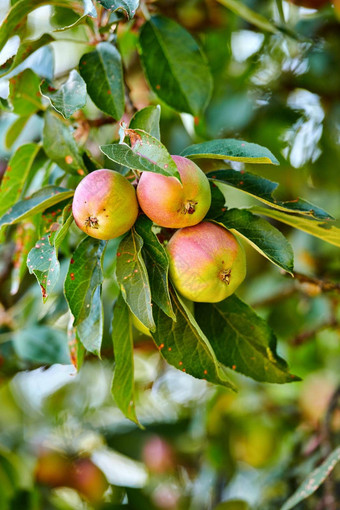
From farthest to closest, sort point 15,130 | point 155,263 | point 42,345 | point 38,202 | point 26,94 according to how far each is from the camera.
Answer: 1. point 42,345
2. point 15,130
3. point 26,94
4. point 38,202
5. point 155,263

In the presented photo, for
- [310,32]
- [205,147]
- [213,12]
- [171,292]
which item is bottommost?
[310,32]

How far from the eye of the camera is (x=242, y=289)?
207 cm

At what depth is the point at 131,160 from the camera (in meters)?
0.70

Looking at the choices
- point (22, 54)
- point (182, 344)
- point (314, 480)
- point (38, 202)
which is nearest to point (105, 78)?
point (22, 54)

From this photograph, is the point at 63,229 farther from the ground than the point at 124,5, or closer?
closer

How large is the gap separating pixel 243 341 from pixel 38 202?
0.39 metres

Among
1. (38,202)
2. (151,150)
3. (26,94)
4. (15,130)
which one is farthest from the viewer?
(15,130)

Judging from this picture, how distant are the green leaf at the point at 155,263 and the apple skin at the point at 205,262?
3cm

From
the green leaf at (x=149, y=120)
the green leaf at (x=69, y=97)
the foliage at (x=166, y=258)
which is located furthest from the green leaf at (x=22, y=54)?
the green leaf at (x=149, y=120)

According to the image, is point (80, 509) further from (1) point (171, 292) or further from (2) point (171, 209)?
(2) point (171, 209)

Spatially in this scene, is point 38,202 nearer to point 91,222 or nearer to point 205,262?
point 91,222

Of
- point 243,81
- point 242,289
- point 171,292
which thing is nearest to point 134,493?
point 242,289

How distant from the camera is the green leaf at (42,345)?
1252 millimetres

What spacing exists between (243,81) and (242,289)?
72 centimetres
